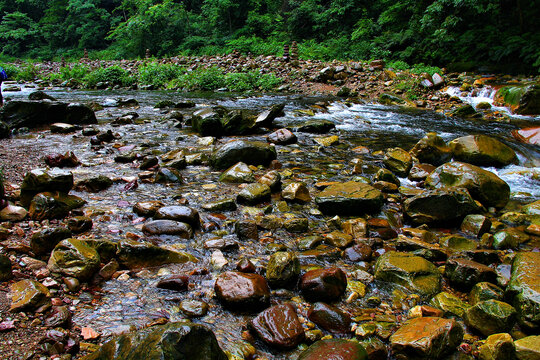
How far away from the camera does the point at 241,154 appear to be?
5.18 m

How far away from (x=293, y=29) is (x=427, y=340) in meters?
27.8

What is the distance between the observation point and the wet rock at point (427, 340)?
1852 millimetres

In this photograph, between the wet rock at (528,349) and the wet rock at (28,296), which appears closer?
the wet rock at (528,349)

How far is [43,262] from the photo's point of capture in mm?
2369

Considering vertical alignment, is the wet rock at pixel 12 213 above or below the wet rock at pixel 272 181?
above

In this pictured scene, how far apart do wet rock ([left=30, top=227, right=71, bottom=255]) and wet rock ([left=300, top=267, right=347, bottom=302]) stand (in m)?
2.00

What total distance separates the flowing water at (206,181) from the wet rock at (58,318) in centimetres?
8

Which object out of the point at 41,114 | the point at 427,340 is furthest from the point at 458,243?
the point at 41,114

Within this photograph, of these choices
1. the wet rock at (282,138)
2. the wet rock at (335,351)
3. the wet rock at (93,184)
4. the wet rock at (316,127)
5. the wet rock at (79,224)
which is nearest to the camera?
the wet rock at (335,351)

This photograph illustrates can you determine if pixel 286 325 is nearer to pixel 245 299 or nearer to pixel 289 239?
pixel 245 299

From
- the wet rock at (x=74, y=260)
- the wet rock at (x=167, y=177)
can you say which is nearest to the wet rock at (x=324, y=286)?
the wet rock at (x=74, y=260)

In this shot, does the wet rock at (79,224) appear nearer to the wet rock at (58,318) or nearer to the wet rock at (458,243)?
the wet rock at (58,318)

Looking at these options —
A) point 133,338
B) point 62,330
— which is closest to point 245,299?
point 133,338

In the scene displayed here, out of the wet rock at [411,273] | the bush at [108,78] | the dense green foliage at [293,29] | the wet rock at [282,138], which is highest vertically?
the dense green foliage at [293,29]
